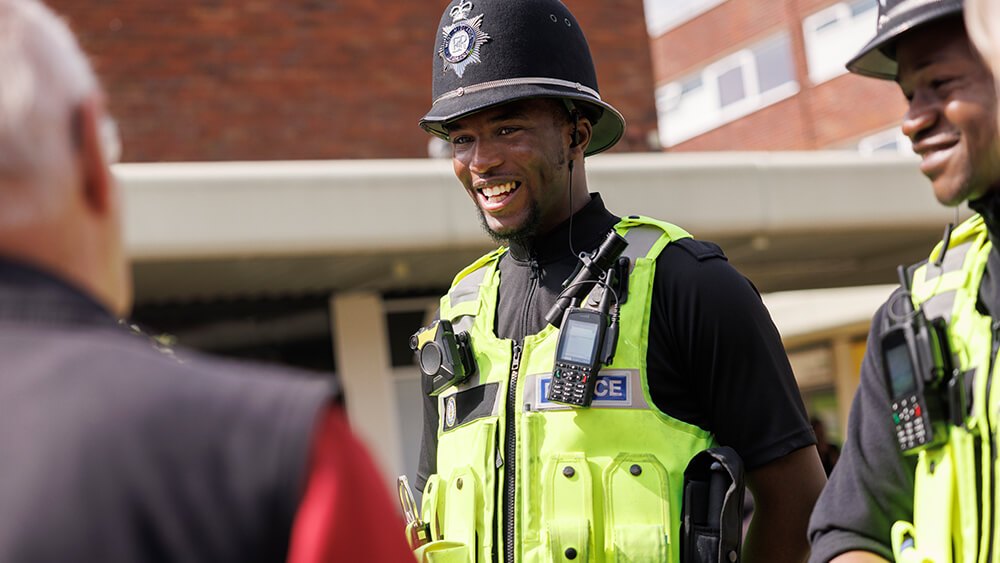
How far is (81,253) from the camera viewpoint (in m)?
1.42

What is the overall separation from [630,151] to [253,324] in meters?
3.98

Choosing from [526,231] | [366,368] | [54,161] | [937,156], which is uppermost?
[366,368]

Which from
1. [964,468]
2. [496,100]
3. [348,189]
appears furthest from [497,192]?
[348,189]

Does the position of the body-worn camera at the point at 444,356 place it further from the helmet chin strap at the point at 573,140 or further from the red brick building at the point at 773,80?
the red brick building at the point at 773,80

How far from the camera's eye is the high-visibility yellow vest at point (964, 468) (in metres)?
2.25

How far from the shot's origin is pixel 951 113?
2.33 meters

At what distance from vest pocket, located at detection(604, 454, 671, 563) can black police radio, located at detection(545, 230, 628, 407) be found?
17 cm

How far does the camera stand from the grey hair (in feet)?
4.46

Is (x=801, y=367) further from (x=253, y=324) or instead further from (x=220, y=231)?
(x=220, y=231)

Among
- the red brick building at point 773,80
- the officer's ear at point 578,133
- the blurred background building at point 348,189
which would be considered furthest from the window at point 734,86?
the officer's ear at point 578,133

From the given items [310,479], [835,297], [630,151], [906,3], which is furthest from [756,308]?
[835,297]

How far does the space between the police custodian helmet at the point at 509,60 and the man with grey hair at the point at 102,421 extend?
195 cm

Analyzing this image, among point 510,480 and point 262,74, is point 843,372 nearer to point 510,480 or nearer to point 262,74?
point 262,74

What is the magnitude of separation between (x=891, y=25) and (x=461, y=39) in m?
1.32
